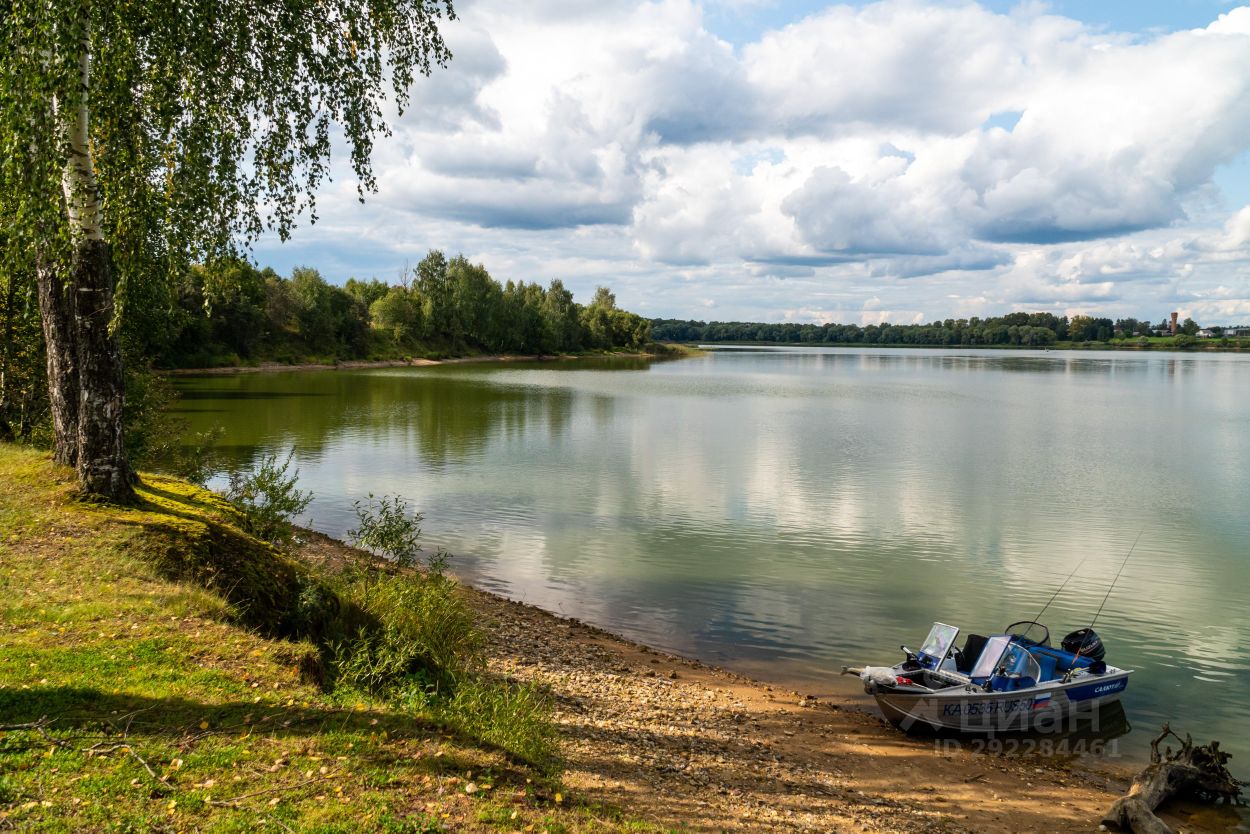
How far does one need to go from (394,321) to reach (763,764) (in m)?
120

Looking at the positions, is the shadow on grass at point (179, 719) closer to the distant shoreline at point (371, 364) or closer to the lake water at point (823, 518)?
the lake water at point (823, 518)

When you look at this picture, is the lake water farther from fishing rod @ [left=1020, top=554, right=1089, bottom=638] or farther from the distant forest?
the distant forest

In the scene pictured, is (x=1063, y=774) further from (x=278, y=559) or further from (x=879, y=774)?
(x=278, y=559)

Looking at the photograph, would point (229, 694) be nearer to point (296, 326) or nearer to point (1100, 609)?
point (1100, 609)

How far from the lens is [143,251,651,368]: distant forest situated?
285 feet

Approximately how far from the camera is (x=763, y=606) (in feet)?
58.6

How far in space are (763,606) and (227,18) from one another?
15019 mm

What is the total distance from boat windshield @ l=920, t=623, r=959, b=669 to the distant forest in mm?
66626

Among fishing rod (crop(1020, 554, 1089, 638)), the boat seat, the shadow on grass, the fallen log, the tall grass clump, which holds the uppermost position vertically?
the shadow on grass

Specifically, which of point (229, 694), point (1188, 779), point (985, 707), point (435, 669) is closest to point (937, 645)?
point (985, 707)

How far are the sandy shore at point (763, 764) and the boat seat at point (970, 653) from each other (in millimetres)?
1782

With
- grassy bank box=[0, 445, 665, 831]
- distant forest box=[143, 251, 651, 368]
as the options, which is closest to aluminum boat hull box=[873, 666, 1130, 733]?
grassy bank box=[0, 445, 665, 831]

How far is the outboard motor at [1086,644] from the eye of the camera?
13656mm

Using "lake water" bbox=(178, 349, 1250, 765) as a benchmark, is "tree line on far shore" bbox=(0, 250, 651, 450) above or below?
above
